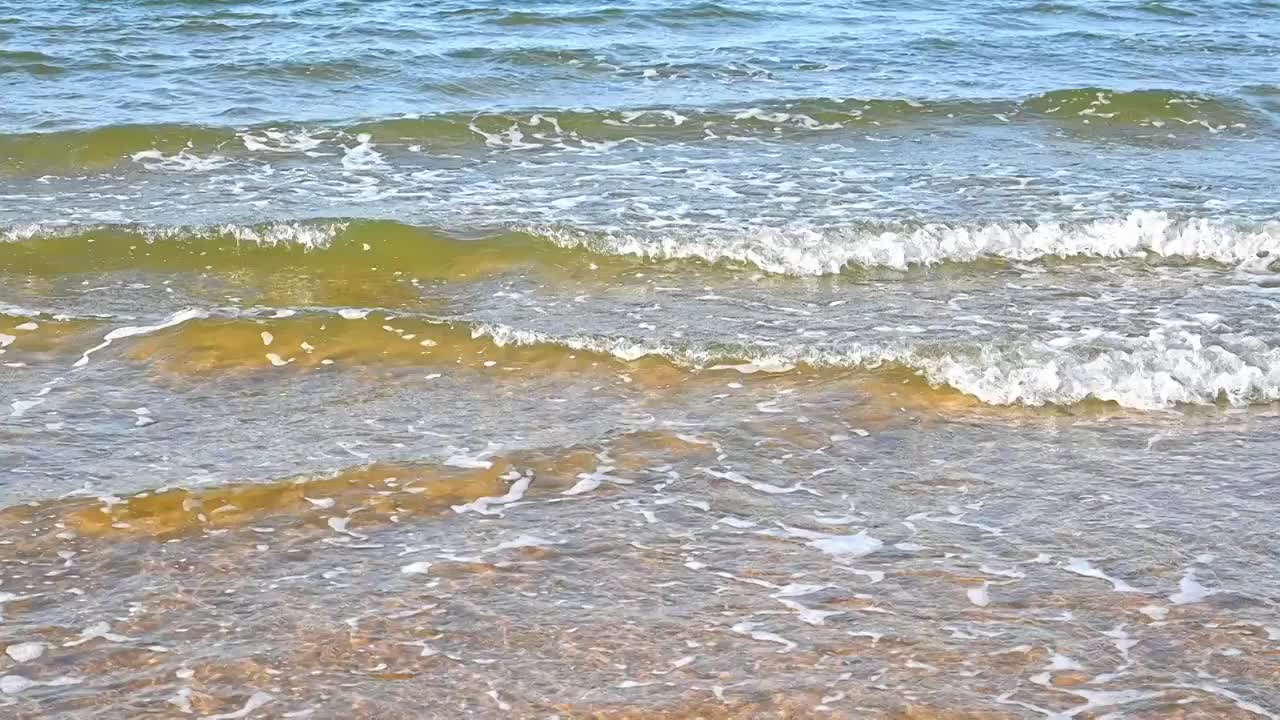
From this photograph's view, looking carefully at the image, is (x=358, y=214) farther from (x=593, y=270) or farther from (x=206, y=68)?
(x=206, y=68)

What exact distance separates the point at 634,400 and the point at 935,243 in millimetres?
3473

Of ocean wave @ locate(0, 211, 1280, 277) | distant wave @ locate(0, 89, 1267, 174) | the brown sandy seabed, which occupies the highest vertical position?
distant wave @ locate(0, 89, 1267, 174)

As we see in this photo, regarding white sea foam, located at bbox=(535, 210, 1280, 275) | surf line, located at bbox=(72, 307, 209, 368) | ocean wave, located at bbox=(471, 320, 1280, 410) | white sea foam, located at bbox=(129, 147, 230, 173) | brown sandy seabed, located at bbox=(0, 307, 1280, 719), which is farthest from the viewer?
white sea foam, located at bbox=(129, 147, 230, 173)

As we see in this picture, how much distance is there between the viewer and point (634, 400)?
7.44 m

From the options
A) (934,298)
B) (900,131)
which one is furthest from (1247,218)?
(900,131)

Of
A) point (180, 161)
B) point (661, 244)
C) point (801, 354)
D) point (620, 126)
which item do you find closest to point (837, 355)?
point (801, 354)

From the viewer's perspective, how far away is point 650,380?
7699 millimetres

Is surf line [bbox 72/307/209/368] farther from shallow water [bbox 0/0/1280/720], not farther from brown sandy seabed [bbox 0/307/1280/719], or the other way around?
brown sandy seabed [bbox 0/307/1280/719]

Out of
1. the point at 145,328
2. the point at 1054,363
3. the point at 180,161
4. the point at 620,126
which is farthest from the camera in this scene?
the point at 620,126

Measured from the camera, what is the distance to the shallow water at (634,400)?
502 centimetres

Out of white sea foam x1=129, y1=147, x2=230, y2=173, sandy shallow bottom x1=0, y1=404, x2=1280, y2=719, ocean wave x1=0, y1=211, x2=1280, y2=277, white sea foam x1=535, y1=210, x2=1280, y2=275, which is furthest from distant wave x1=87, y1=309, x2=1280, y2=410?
white sea foam x1=129, y1=147, x2=230, y2=173

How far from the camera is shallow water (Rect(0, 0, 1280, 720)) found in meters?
5.02

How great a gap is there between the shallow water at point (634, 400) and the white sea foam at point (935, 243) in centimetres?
3

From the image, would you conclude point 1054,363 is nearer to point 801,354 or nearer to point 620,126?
point 801,354
